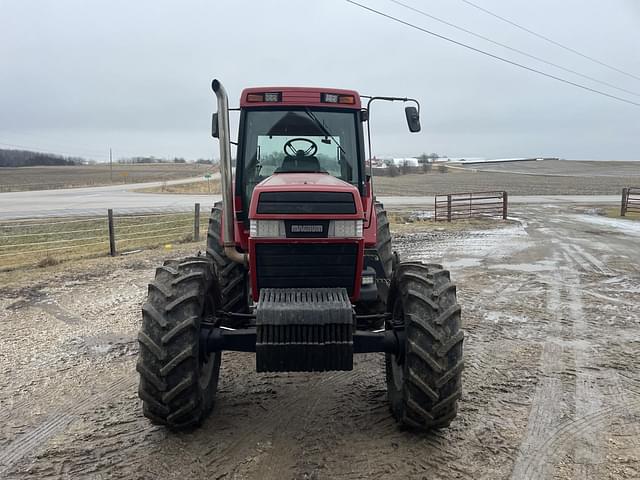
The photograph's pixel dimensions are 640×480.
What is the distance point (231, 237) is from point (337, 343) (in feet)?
4.78

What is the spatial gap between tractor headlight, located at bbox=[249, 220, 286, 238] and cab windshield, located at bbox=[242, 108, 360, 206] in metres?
1.22

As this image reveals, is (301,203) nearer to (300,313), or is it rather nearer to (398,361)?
(300,313)

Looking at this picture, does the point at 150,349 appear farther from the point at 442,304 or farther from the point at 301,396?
the point at 442,304

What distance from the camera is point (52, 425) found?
4.20 meters

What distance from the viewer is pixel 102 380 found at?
5.12 m

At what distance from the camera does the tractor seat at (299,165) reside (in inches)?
200

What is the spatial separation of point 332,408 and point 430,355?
1214 mm

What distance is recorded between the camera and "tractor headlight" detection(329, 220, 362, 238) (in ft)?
13.1

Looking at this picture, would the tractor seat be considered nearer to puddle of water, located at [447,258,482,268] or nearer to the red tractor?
the red tractor

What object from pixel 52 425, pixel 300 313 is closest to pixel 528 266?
pixel 300 313

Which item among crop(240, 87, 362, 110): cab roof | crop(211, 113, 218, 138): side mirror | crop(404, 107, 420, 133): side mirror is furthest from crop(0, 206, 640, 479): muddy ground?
crop(240, 87, 362, 110): cab roof

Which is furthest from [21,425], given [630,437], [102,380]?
[630,437]

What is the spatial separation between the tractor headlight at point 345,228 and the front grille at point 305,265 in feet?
0.26

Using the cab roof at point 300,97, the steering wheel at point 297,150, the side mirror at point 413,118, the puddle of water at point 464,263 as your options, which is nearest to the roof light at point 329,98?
the cab roof at point 300,97
